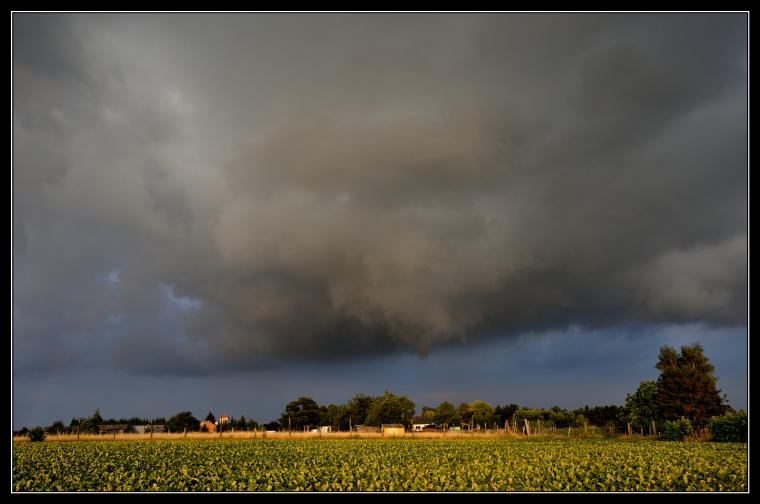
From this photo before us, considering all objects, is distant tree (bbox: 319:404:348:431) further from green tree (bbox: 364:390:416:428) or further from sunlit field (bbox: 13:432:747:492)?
sunlit field (bbox: 13:432:747:492)

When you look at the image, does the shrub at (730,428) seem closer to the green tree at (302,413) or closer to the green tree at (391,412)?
the green tree at (391,412)

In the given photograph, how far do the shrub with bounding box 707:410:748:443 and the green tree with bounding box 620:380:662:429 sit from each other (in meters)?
15.8

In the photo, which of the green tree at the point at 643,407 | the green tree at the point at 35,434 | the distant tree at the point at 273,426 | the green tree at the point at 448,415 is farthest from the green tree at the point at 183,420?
the green tree at the point at 643,407

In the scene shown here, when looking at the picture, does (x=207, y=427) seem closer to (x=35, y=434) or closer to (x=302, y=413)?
(x=302, y=413)

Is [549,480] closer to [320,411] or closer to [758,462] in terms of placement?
[758,462]

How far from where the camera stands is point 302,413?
91.4 m

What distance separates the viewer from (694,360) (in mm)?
54906

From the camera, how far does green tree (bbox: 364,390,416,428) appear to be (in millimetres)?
67688

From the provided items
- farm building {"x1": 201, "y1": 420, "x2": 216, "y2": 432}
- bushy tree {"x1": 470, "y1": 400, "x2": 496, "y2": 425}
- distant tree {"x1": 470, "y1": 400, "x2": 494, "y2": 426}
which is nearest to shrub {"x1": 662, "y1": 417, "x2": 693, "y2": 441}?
farm building {"x1": 201, "y1": 420, "x2": 216, "y2": 432}

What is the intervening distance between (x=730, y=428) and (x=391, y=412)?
4238 cm

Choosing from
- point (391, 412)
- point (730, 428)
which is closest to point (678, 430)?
point (730, 428)

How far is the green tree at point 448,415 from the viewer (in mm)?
108375

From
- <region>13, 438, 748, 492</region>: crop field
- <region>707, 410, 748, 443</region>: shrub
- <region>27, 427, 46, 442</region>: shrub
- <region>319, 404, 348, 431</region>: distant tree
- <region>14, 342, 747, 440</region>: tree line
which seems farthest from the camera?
<region>319, 404, 348, 431</region>: distant tree

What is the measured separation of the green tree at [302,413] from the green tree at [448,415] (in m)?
33.0
